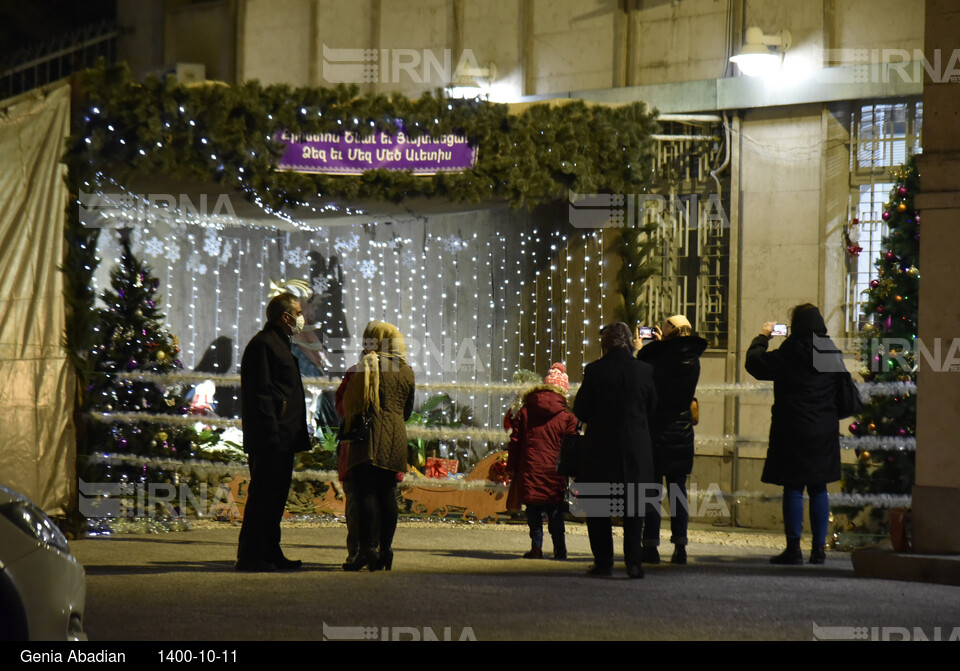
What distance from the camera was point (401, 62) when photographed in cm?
1664

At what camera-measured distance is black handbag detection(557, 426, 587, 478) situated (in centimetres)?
883

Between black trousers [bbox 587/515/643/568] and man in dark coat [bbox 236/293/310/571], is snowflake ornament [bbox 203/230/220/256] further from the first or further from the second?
black trousers [bbox 587/515/643/568]

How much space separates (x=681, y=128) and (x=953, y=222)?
6385mm

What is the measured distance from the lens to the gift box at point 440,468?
13.6 m

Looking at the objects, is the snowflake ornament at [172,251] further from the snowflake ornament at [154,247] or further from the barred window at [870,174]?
the barred window at [870,174]

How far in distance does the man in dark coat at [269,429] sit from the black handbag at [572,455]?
6.24ft

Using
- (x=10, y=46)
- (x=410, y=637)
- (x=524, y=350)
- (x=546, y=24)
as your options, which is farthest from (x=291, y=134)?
(x=10, y=46)

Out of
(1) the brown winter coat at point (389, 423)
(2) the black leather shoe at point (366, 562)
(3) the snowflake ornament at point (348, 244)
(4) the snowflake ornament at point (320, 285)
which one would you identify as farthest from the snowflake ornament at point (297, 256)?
(2) the black leather shoe at point (366, 562)

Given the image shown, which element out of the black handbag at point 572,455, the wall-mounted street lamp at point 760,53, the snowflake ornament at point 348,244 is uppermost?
the wall-mounted street lamp at point 760,53

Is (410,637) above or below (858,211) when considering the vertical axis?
below

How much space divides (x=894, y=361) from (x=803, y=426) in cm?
170

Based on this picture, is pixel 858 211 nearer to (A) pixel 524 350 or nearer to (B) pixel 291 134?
(A) pixel 524 350

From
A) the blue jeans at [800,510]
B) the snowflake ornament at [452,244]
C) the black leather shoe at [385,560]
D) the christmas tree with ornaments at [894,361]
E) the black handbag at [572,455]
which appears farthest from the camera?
the snowflake ornament at [452,244]

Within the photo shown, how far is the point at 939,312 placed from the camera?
Result: 8492 millimetres
